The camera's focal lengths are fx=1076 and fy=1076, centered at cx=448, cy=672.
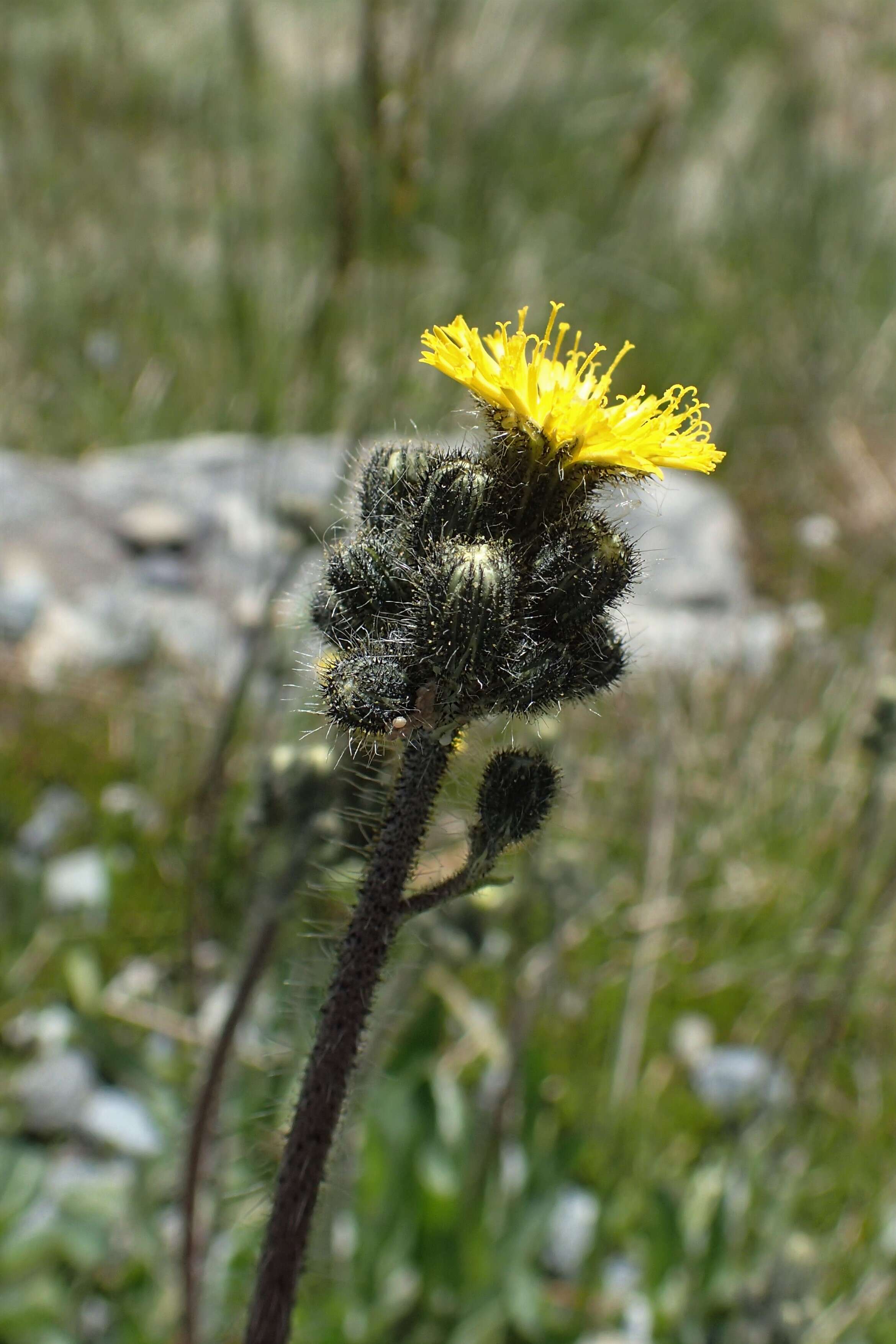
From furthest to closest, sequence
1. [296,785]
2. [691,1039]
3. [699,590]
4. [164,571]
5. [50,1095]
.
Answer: [699,590] < [164,571] < [691,1039] < [50,1095] < [296,785]

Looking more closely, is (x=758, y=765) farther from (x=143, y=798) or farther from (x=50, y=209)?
(x=50, y=209)

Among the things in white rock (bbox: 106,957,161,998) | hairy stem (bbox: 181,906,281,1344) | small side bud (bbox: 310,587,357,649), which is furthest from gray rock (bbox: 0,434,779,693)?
small side bud (bbox: 310,587,357,649)

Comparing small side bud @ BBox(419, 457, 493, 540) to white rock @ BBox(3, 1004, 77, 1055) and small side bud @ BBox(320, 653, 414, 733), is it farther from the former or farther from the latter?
white rock @ BBox(3, 1004, 77, 1055)

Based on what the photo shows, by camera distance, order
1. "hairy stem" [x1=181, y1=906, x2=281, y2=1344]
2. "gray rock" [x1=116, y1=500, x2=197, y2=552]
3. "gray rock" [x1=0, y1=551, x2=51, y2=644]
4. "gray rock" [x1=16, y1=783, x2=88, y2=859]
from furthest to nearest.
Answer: "gray rock" [x1=116, y1=500, x2=197, y2=552]
"gray rock" [x1=0, y1=551, x2=51, y2=644]
"gray rock" [x1=16, y1=783, x2=88, y2=859]
"hairy stem" [x1=181, y1=906, x2=281, y2=1344]

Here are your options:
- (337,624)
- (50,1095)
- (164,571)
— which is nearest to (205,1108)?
(50,1095)

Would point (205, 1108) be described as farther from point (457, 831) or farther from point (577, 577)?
point (577, 577)

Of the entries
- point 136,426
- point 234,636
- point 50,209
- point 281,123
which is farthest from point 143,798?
point 281,123

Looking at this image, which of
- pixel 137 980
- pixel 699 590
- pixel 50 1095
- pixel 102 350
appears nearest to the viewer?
pixel 50 1095
